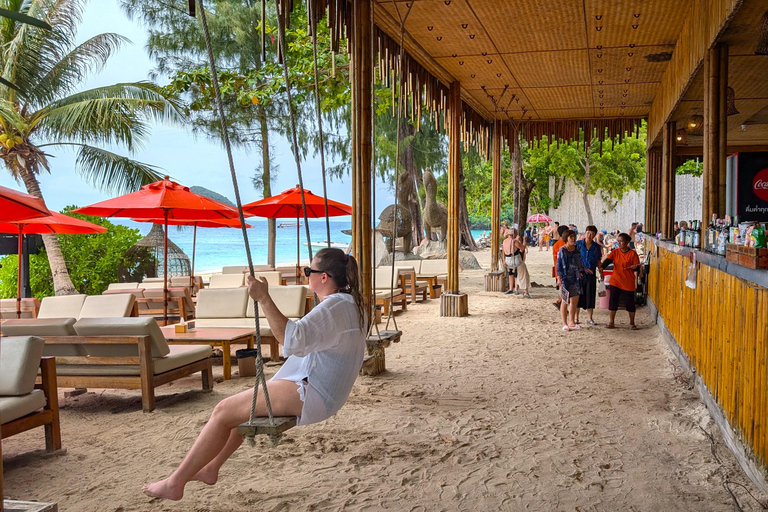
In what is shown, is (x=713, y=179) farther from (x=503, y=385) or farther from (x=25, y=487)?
(x=25, y=487)

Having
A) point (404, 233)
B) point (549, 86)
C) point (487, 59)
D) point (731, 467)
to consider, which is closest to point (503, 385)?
point (731, 467)

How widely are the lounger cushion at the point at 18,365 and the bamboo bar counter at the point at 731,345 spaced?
441 cm

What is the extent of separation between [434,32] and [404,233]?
10597 millimetres

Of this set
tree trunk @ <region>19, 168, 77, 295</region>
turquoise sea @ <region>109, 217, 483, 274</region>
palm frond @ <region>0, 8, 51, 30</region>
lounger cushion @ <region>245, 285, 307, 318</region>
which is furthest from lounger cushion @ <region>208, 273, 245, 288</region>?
turquoise sea @ <region>109, 217, 483, 274</region>

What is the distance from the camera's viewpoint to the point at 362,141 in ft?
22.7

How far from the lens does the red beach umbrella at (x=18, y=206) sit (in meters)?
5.69

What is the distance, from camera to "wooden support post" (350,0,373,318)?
272 inches

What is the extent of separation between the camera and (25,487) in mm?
4113

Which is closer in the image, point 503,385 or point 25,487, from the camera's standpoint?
point 25,487

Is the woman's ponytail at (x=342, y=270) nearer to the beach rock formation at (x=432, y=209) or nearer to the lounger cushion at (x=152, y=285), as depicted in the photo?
the lounger cushion at (x=152, y=285)

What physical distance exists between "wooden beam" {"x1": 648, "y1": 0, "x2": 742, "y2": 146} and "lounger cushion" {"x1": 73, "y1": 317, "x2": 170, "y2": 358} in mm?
5117

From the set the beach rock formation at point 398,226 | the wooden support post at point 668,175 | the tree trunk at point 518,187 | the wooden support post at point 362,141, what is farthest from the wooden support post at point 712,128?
the beach rock formation at point 398,226

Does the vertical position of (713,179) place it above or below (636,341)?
above

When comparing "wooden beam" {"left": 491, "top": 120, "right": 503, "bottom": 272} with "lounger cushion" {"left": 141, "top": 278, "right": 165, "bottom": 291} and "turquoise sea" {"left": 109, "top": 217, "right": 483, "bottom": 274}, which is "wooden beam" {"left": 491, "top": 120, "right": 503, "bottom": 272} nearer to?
"lounger cushion" {"left": 141, "top": 278, "right": 165, "bottom": 291}
